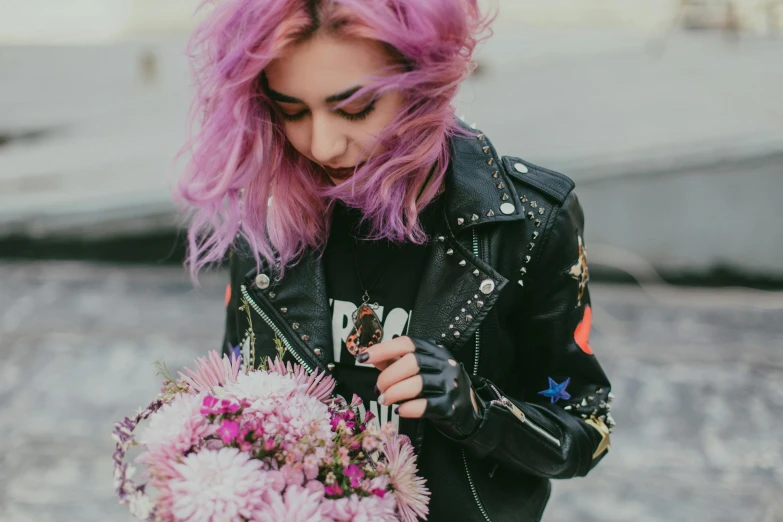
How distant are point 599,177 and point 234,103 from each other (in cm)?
391

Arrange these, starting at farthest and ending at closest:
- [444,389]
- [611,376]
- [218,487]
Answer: [611,376] → [444,389] → [218,487]

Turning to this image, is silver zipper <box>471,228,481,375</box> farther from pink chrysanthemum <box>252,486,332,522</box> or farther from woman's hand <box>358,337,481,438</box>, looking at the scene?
pink chrysanthemum <box>252,486,332,522</box>

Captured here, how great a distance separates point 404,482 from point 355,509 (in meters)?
0.14

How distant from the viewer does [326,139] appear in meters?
1.27

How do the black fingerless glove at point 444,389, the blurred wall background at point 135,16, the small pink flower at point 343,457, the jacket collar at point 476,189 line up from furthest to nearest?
the blurred wall background at point 135,16, the jacket collar at point 476,189, the black fingerless glove at point 444,389, the small pink flower at point 343,457

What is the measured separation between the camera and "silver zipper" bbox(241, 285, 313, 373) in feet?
4.90

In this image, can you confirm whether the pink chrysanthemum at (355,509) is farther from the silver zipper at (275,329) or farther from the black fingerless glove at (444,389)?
the silver zipper at (275,329)

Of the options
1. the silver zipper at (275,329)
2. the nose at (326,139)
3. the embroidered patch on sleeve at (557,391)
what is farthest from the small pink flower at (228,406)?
the embroidered patch on sleeve at (557,391)

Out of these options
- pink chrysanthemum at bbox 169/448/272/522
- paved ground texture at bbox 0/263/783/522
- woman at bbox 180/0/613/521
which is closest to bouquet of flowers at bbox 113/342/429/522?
pink chrysanthemum at bbox 169/448/272/522

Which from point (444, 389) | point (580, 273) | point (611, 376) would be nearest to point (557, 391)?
point (580, 273)

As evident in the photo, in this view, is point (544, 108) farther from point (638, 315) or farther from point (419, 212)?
point (419, 212)

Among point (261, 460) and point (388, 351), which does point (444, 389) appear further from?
point (261, 460)

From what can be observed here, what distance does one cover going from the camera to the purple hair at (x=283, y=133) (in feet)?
4.00

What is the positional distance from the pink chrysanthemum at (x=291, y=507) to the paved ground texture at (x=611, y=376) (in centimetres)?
233
